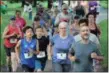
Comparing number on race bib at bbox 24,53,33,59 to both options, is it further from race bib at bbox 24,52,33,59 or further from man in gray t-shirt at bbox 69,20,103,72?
man in gray t-shirt at bbox 69,20,103,72

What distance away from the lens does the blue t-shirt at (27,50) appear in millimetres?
7086

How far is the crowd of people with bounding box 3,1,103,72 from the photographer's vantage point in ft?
19.5

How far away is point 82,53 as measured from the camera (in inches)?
231

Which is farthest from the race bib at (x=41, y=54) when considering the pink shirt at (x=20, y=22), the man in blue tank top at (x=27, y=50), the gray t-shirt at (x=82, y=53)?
the pink shirt at (x=20, y=22)

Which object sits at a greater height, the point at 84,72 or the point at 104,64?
the point at 84,72

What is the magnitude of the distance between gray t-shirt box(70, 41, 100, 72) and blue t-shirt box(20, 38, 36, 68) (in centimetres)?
Result: 127

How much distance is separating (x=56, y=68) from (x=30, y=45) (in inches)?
23.5

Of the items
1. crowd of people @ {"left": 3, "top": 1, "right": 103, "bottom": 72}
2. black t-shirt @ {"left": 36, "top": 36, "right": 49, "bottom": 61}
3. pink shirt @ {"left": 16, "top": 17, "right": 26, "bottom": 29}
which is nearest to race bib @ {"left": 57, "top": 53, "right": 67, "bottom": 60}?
crowd of people @ {"left": 3, "top": 1, "right": 103, "bottom": 72}

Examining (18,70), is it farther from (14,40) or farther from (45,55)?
(45,55)

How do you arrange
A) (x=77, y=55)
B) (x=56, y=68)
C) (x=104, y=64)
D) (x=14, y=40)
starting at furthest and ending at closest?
(x=104, y=64) → (x=14, y=40) → (x=56, y=68) → (x=77, y=55)

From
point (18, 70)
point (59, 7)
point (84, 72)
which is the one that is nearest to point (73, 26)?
point (59, 7)

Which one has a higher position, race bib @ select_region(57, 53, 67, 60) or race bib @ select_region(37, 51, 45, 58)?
race bib @ select_region(57, 53, 67, 60)

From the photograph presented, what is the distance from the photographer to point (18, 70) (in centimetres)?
862

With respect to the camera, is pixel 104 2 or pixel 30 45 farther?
pixel 104 2
